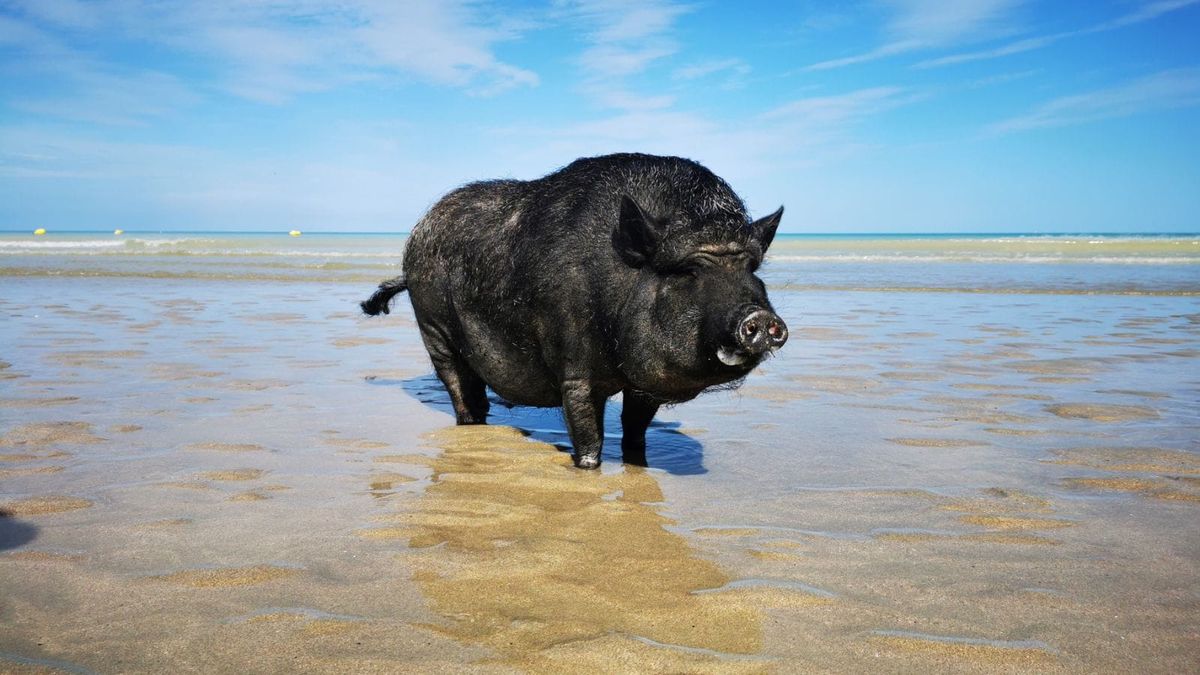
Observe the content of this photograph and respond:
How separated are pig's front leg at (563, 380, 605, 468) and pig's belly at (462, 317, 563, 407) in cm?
25

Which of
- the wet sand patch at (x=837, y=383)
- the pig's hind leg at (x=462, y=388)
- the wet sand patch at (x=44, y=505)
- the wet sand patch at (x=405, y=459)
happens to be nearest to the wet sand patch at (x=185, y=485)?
the wet sand patch at (x=44, y=505)

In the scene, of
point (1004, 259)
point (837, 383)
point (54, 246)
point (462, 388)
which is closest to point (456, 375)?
point (462, 388)

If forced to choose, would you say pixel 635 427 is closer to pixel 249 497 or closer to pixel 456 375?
pixel 456 375

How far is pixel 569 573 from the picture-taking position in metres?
3.71

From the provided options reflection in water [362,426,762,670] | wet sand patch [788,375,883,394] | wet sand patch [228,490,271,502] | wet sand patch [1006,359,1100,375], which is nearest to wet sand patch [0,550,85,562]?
wet sand patch [228,490,271,502]

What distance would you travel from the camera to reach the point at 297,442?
6.04 meters

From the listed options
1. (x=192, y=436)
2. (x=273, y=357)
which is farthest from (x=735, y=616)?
(x=273, y=357)

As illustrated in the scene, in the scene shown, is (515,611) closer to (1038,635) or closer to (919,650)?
(919,650)

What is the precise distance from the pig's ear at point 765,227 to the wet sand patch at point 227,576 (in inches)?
117

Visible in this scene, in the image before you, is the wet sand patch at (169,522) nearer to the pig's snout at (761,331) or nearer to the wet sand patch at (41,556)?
the wet sand patch at (41,556)

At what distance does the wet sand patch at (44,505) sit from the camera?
437 cm

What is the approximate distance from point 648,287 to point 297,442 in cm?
280

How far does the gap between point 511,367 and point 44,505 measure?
281 centimetres

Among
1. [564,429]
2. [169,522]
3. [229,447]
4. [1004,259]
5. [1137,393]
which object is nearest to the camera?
[169,522]
